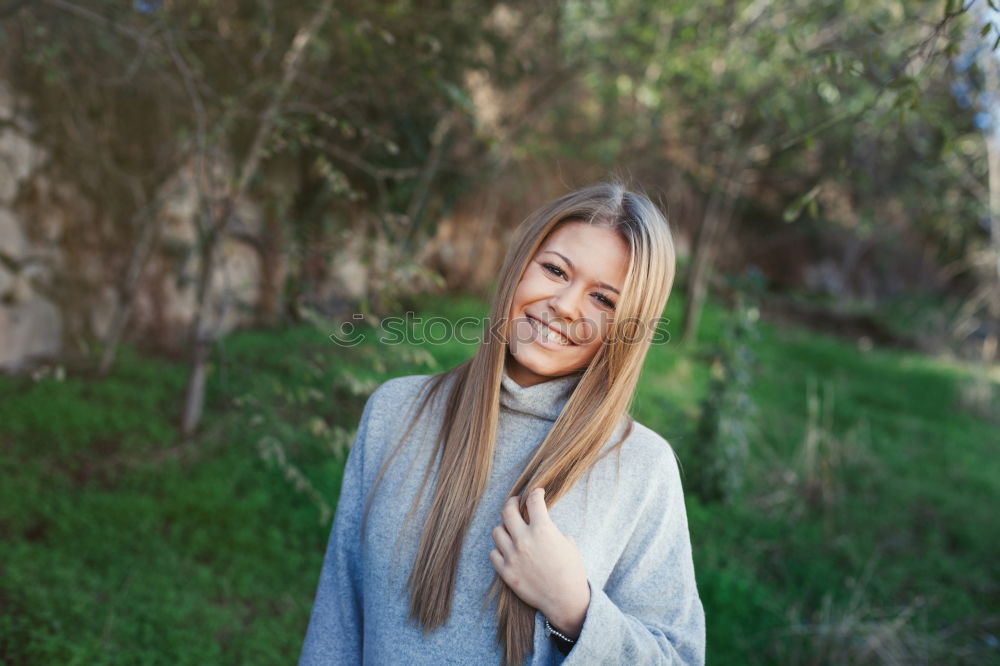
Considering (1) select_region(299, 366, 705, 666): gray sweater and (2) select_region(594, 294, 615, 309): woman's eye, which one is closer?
(1) select_region(299, 366, 705, 666): gray sweater

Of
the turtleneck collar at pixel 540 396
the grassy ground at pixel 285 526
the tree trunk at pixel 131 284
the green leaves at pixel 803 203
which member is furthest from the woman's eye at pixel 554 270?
the tree trunk at pixel 131 284

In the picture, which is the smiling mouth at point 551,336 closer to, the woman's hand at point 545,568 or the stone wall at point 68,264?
the woman's hand at point 545,568

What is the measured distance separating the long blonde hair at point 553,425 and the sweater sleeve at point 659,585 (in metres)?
0.13

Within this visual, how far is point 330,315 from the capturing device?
5.53 meters

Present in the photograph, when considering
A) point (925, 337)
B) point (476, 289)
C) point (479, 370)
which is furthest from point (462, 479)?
point (925, 337)

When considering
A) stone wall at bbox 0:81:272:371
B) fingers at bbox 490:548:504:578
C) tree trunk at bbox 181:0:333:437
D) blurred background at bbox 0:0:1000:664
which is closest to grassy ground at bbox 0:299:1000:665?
blurred background at bbox 0:0:1000:664

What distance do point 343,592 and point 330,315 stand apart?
4318mm

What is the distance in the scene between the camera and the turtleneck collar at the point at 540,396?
1358 mm

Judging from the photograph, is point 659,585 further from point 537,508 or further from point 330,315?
point 330,315

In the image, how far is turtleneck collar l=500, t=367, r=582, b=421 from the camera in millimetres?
1358

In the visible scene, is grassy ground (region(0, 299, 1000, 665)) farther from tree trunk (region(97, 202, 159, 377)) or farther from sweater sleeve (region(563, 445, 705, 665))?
sweater sleeve (region(563, 445, 705, 665))

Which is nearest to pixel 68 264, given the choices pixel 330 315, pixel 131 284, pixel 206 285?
pixel 131 284

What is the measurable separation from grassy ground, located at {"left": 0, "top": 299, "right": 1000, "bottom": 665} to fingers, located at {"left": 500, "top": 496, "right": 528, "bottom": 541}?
2.57ft

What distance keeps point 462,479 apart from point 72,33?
12.5 feet
